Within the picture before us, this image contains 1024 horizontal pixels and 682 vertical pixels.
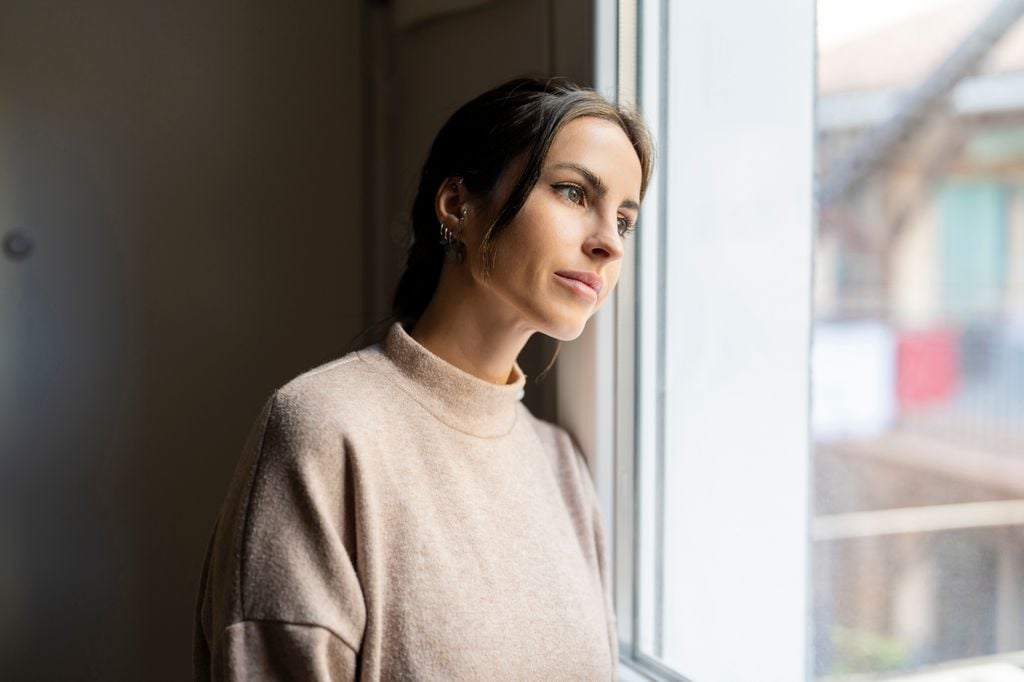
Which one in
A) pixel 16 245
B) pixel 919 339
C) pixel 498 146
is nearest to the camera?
pixel 498 146

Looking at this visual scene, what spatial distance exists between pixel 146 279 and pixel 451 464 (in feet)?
2.01

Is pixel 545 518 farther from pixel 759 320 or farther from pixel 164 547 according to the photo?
pixel 164 547

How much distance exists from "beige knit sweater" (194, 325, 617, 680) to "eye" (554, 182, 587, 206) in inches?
7.4

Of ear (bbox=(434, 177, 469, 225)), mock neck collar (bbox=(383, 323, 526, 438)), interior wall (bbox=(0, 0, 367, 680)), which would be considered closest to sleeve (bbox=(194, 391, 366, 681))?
mock neck collar (bbox=(383, 323, 526, 438))

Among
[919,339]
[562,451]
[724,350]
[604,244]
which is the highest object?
[604,244]

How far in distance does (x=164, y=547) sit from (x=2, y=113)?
589 millimetres

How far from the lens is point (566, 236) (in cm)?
84

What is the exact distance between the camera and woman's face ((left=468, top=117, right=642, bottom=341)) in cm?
83

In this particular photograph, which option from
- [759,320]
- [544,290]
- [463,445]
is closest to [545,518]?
[463,445]

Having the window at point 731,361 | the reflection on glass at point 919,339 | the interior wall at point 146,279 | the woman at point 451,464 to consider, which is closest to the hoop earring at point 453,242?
the woman at point 451,464

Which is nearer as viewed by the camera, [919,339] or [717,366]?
[717,366]

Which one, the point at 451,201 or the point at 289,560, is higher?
the point at 451,201

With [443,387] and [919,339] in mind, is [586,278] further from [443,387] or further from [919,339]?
[919,339]

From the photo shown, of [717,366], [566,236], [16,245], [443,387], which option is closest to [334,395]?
[443,387]
